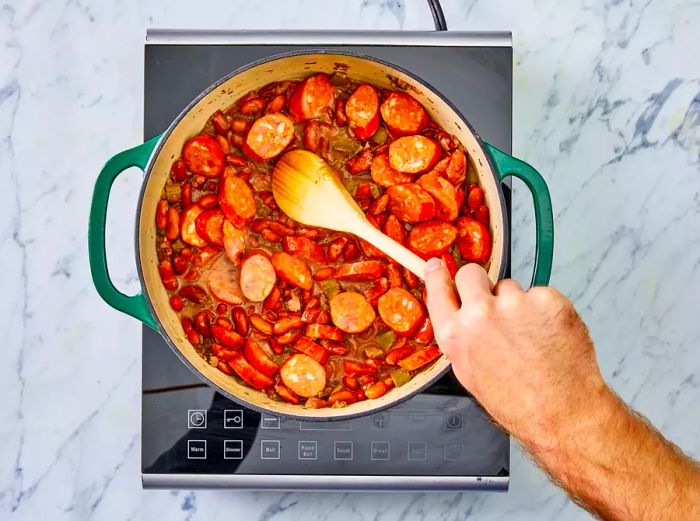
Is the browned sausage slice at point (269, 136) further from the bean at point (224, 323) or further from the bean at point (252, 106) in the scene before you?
the bean at point (224, 323)

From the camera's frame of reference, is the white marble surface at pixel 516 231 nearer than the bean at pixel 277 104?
No

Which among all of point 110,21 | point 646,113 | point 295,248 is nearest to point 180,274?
point 295,248

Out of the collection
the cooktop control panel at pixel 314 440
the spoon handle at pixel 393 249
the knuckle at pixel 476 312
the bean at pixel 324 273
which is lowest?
the cooktop control panel at pixel 314 440

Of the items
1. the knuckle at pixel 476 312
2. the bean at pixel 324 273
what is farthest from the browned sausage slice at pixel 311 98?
the knuckle at pixel 476 312

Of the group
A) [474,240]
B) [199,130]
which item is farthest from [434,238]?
[199,130]

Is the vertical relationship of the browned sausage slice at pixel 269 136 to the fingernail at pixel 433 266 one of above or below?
above

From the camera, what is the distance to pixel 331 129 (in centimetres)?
112

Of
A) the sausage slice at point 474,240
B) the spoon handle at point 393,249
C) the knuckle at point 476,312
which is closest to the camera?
the knuckle at point 476,312

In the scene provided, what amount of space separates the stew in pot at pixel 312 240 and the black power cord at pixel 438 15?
0.48 feet

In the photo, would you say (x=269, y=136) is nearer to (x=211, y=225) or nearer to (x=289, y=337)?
(x=211, y=225)

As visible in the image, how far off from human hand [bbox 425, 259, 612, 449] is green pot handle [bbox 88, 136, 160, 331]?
40 cm

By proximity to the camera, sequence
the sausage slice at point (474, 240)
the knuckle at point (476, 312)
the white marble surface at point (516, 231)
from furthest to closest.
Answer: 1. the white marble surface at point (516, 231)
2. the sausage slice at point (474, 240)
3. the knuckle at point (476, 312)

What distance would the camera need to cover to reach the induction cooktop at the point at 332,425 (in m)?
1.13

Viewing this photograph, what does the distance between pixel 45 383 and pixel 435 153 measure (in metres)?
0.70
